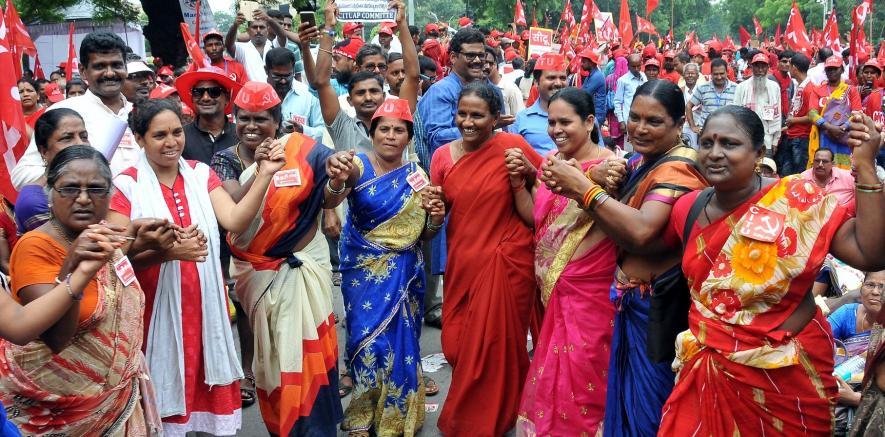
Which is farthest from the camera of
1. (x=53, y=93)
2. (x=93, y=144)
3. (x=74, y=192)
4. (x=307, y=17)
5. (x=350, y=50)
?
(x=350, y=50)

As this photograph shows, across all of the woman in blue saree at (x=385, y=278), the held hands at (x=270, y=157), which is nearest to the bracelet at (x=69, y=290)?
the held hands at (x=270, y=157)

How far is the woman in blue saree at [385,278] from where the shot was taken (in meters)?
4.53

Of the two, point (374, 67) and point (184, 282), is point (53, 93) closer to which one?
point (374, 67)

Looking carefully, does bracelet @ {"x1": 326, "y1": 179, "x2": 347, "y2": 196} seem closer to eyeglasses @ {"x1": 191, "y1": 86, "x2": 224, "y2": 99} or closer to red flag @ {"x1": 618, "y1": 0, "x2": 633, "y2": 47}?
eyeglasses @ {"x1": 191, "y1": 86, "x2": 224, "y2": 99}

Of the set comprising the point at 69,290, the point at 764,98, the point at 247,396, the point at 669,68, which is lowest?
the point at 247,396

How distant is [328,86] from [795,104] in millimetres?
7315

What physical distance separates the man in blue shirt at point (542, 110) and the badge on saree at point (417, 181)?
1612 mm

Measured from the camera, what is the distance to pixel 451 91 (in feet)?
20.3

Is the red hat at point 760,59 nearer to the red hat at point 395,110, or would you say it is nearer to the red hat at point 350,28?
the red hat at point 350,28

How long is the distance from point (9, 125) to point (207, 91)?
124 centimetres

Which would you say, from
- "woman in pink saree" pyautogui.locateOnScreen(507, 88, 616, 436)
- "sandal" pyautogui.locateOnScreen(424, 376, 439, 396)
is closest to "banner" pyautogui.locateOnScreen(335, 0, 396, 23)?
"sandal" pyautogui.locateOnScreen(424, 376, 439, 396)

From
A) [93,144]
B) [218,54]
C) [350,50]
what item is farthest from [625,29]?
[93,144]

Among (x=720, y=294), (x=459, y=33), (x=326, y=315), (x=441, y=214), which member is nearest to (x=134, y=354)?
(x=326, y=315)

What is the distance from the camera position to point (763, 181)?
307 centimetres
